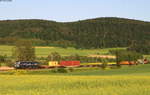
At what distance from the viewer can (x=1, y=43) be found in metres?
171

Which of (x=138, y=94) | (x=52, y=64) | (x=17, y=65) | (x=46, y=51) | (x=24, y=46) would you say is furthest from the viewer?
(x=46, y=51)

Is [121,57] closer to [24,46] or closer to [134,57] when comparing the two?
[134,57]

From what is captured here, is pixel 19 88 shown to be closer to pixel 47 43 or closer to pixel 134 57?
pixel 134 57

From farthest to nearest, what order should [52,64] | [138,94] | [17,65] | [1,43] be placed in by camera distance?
[1,43] → [52,64] → [17,65] → [138,94]

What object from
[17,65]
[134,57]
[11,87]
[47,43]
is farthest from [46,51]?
[11,87]

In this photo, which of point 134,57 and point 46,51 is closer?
point 134,57

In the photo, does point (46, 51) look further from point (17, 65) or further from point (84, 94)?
point (84, 94)

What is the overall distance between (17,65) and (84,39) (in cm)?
10846

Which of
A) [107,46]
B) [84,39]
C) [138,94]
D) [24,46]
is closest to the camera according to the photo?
[138,94]

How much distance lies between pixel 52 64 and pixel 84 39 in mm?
95450

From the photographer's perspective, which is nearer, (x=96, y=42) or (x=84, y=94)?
(x=84, y=94)

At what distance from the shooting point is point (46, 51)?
149 metres

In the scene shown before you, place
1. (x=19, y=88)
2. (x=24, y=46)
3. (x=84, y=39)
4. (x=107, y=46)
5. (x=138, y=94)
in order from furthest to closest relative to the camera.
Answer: (x=84, y=39), (x=107, y=46), (x=24, y=46), (x=19, y=88), (x=138, y=94)

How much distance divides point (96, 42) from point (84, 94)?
550 feet
